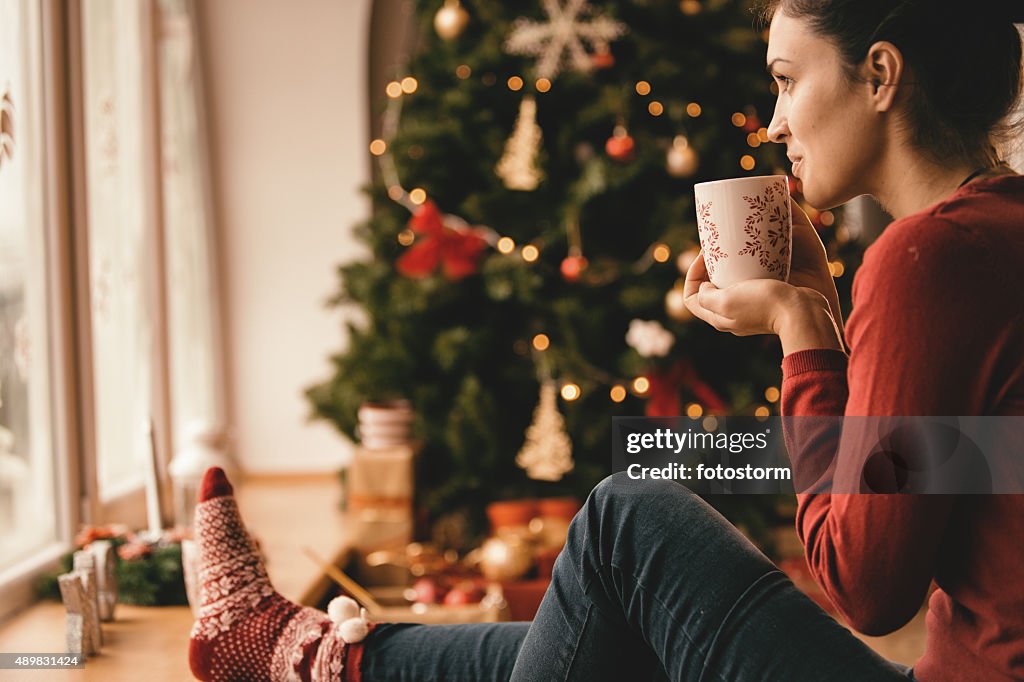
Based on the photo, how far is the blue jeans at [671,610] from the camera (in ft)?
2.55

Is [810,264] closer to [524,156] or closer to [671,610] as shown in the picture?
[671,610]

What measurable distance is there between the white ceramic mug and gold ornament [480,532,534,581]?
124 centimetres

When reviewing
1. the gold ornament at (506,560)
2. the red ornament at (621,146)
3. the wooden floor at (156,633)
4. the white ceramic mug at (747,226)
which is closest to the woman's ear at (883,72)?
the white ceramic mug at (747,226)

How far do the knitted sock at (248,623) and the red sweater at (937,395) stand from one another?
0.58 m

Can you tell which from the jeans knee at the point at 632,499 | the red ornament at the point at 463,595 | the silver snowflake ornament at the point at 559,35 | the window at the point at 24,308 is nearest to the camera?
the jeans knee at the point at 632,499

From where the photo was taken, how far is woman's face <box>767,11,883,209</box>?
764 millimetres

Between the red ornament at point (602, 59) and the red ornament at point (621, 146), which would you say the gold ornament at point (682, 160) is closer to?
the red ornament at point (621, 146)

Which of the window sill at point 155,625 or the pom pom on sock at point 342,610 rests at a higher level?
the pom pom on sock at point 342,610

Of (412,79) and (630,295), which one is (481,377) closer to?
(630,295)

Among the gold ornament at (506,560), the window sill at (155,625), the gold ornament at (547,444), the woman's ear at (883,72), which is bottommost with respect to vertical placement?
the gold ornament at (506,560)

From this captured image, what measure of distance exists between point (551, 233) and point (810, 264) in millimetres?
1456

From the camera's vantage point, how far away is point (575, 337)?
2281mm

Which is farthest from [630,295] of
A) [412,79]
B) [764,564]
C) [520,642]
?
[764,564]

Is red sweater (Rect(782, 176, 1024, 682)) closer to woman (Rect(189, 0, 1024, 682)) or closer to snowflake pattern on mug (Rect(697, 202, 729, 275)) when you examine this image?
woman (Rect(189, 0, 1024, 682))
